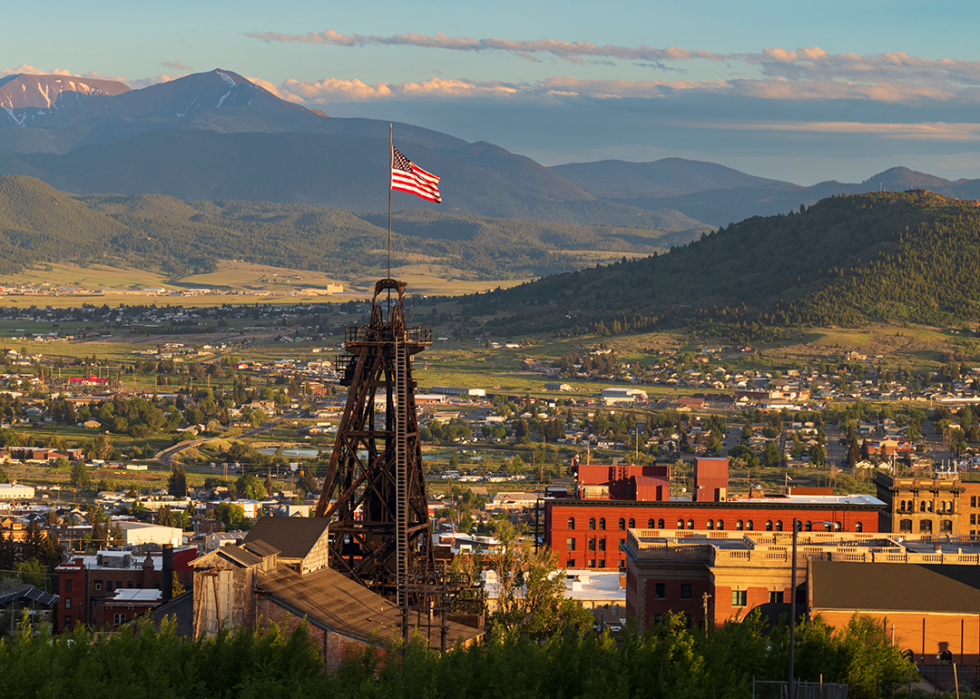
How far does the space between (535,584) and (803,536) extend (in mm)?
20438

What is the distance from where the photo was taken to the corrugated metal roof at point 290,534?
277 feet

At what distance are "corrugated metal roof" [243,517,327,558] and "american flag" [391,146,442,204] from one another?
83.0ft

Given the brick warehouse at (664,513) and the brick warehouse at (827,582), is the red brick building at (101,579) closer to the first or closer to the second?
the brick warehouse at (664,513)

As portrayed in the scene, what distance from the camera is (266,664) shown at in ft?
235

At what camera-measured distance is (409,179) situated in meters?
104

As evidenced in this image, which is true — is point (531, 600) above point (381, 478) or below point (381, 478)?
below

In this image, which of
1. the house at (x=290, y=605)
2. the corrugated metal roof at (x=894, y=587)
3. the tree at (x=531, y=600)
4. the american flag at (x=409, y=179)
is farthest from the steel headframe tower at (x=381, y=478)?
the corrugated metal roof at (x=894, y=587)

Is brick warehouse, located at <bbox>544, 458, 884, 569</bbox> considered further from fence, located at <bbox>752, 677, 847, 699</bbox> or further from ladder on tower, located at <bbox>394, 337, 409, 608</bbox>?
fence, located at <bbox>752, 677, 847, 699</bbox>

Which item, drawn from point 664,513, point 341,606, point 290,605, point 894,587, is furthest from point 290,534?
point 664,513

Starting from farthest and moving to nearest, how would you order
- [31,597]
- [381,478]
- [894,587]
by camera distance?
1. [31,597]
2. [894,587]
3. [381,478]

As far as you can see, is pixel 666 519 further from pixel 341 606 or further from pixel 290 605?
pixel 290 605

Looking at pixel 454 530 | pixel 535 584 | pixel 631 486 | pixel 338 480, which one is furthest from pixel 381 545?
pixel 454 530

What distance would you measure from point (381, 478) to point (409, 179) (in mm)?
22122

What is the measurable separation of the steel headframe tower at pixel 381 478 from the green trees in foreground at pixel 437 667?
47.8ft
